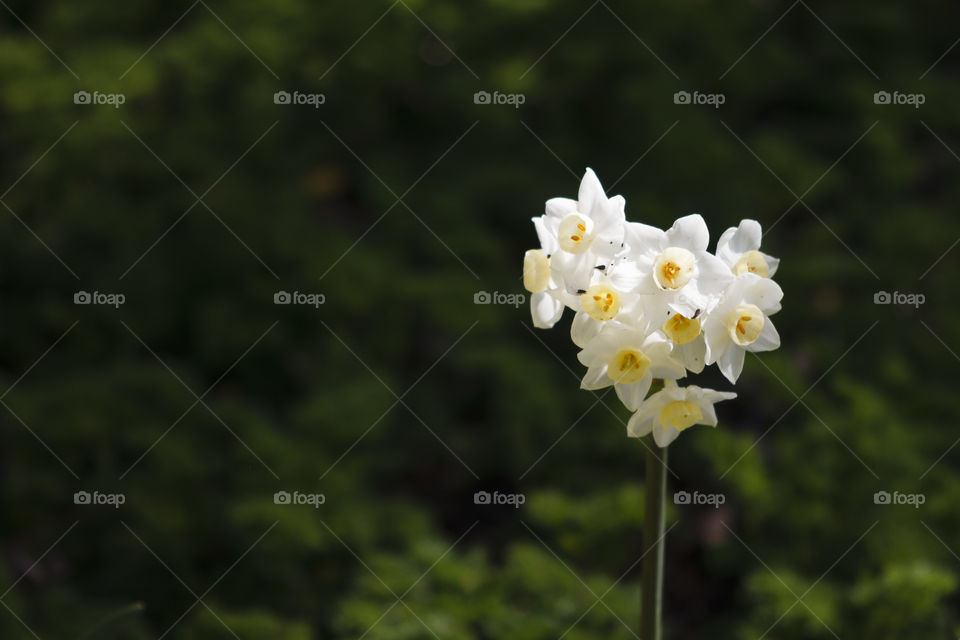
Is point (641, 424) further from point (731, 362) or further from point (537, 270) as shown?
point (537, 270)

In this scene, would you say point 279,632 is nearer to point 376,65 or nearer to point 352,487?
point 352,487

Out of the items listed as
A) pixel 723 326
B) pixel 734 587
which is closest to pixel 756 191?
pixel 734 587

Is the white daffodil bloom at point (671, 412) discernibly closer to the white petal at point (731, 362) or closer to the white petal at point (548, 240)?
the white petal at point (731, 362)

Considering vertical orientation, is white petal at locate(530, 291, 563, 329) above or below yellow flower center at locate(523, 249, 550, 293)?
below

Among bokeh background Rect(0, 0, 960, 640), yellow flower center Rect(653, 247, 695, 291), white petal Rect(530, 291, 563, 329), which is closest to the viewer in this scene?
yellow flower center Rect(653, 247, 695, 291)

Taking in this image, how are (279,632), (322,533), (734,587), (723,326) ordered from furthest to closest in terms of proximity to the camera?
(734,587) < (322,533) < (279,632) < (723,326)

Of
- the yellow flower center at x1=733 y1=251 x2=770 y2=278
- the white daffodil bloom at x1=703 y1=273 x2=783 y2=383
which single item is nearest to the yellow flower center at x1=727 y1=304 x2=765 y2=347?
the white daffodil bloom at x1=703 y1=273 x2=783 y2=383

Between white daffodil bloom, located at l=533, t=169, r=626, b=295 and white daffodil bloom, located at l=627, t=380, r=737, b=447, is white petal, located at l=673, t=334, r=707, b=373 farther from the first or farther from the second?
white daffodil bloom, located at l=533, t=169, r=626, b=295

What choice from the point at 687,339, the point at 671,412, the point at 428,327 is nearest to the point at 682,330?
the point at 687,339
